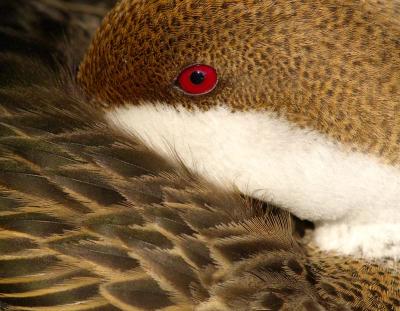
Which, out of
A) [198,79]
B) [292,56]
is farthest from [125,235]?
[292,56]

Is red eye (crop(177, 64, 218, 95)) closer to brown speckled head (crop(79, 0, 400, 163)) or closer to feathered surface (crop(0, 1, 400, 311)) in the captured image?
brown speckled head (crop(79, 0, 400, 163))

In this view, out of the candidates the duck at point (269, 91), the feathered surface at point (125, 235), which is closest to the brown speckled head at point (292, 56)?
the duck at point (269, 91)

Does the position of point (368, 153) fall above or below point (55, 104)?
below

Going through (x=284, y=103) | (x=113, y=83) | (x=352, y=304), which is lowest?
(x=352, y=304)

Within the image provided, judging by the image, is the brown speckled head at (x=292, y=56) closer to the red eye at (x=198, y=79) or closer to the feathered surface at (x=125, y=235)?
the red eye at (x=198, y=79)

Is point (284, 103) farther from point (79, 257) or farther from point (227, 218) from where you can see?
point (79, 257)

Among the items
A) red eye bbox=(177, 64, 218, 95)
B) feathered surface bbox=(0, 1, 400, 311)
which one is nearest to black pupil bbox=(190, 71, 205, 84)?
red eye bbox=(177, 64, 218, 95)

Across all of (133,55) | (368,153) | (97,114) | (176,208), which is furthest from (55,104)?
(368,153)

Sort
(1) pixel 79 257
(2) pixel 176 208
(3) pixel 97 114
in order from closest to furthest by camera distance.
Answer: (1) pixel 79 257 < (2) pixel 176 208 < (3) pixel 97 114
